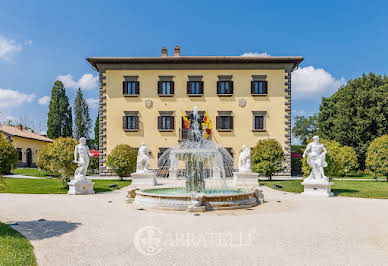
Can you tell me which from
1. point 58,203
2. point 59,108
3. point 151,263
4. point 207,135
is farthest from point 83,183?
point 59,108

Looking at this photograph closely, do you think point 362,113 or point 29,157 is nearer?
point 362,113

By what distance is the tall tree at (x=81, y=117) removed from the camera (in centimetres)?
4962

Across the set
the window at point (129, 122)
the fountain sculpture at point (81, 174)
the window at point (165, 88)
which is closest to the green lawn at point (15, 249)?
the fountain sculpture at point (81, 174)

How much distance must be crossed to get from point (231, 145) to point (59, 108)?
1269 inches

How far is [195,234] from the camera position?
243 inches

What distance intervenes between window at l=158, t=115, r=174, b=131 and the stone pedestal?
478 inches

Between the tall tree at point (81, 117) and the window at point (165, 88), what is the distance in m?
29.3

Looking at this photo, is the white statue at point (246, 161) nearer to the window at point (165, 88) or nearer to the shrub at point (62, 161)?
the shrub at point (62, 161)

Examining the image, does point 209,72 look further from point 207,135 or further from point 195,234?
point 195,234

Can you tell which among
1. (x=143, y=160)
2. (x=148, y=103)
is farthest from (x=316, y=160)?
(x=148, y=103)

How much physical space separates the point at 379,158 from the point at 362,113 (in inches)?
493

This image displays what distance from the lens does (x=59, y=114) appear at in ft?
147

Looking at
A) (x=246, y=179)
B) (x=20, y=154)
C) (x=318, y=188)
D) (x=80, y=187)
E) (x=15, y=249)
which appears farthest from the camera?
(x=20, y=154)

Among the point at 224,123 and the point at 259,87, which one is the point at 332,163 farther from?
the point at 259,87
